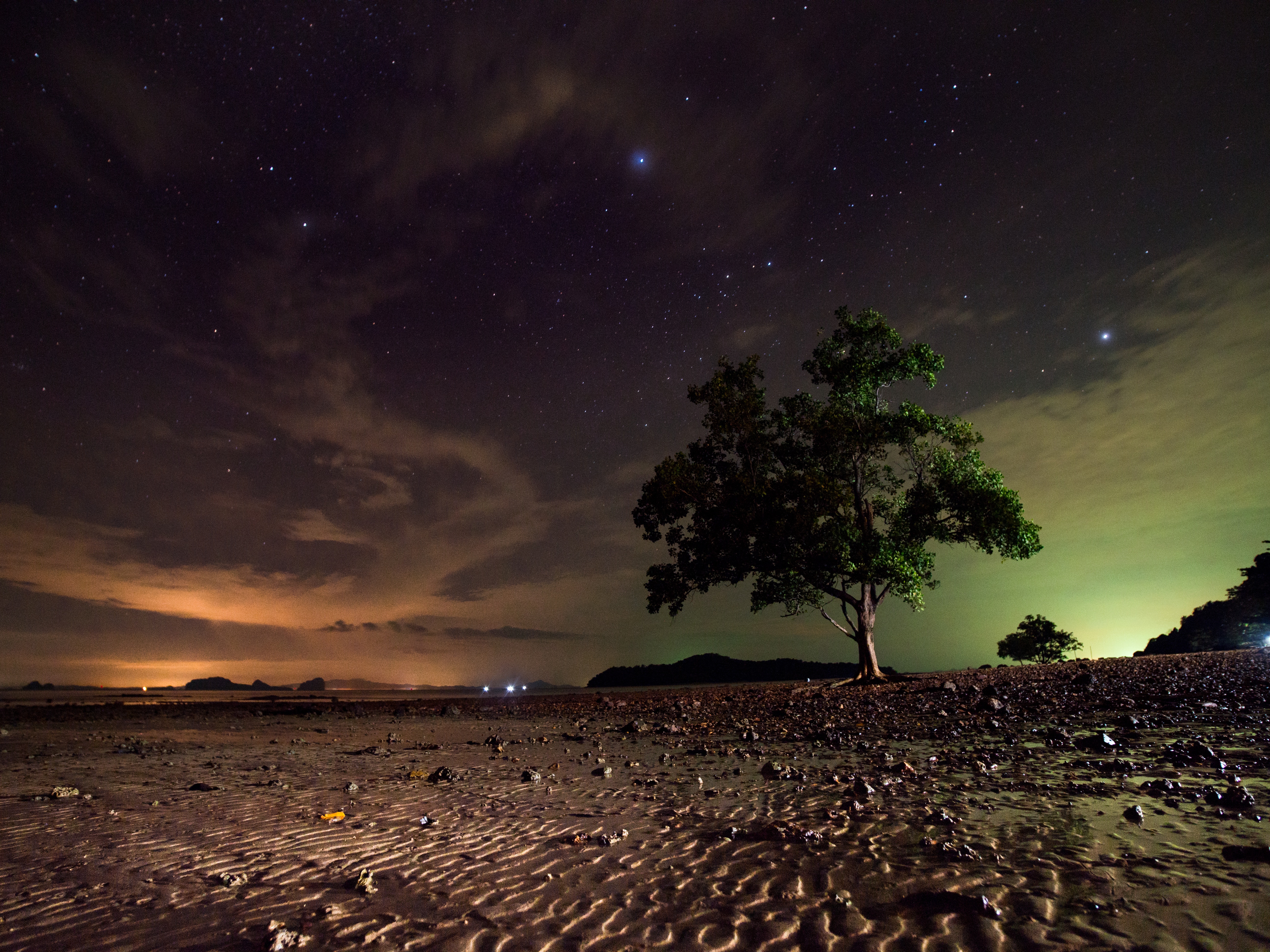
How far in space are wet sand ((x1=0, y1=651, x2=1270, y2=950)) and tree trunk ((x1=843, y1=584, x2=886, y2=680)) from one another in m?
14.0

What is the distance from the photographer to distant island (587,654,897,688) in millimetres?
96438

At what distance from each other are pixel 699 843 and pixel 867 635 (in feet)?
75.5

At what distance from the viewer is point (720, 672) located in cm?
10725

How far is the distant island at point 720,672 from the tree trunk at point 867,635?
65.5 meters

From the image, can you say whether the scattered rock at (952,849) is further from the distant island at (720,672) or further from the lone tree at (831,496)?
the distant island at (720,672)

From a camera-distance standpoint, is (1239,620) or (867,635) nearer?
(867,635)

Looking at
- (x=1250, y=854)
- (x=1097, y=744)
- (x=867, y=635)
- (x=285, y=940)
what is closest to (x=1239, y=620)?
(x=867, y=635)

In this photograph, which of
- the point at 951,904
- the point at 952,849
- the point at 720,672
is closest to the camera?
the point at 951,904

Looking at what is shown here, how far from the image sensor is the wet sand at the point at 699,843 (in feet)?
11.3

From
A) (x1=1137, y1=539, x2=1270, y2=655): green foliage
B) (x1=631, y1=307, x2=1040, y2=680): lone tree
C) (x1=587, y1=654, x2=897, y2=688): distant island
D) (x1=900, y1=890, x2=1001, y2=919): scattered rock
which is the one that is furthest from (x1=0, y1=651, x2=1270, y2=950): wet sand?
(x1=587, y1=654, x2=897, y2=688): distant island

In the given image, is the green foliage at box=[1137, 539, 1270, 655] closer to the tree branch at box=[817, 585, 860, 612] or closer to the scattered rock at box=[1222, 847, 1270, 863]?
the tree branch at box=[817, 585, 860, 612]

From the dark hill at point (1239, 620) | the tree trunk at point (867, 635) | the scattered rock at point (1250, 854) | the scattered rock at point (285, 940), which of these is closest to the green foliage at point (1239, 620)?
the dark hill at point (1239, 620)

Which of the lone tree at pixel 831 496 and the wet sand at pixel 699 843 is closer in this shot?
the wet sand at pixel 699 843

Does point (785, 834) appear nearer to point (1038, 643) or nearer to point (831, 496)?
point (831, 496)
